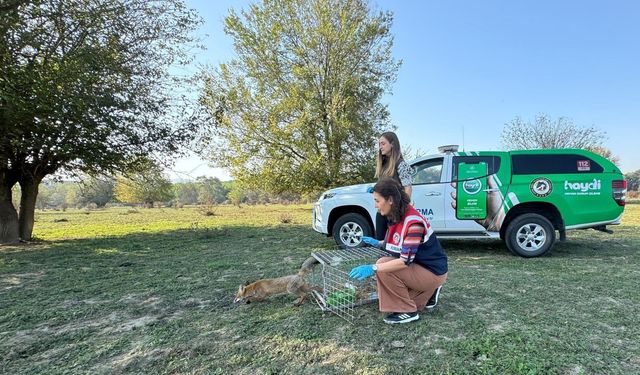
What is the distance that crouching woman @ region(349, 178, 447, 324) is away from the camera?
2.82 m

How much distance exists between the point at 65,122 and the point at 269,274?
17.4 ft

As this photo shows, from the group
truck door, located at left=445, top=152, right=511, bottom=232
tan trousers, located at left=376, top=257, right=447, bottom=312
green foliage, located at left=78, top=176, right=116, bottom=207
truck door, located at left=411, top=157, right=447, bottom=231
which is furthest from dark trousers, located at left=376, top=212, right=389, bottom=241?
green foliage, located at left=78, top=176, right=116, bottom=207

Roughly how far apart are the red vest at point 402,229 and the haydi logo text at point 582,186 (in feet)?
13.8

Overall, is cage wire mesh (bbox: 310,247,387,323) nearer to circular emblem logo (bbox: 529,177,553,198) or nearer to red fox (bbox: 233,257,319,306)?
red fox (bbox: 233,257,319,306)

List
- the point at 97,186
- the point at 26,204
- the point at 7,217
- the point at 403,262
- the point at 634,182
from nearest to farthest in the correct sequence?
the point at 403,262 < the point at 7,217 < the point at 26,204 < the point at 97,186 < the point at 634,182

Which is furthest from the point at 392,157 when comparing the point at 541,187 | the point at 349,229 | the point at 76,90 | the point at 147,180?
the point at 147,180

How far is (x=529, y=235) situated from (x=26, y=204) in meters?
11.6

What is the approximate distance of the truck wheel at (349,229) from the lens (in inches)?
251

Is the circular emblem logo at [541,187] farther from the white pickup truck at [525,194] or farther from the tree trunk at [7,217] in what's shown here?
the tree trunk at [7,217]

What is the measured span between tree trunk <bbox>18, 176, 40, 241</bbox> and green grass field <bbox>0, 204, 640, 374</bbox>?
4385 mm

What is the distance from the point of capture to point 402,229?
9.42 feet

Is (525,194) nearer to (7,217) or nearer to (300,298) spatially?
(300,298)

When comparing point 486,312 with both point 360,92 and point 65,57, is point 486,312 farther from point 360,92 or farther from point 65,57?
point 360,92

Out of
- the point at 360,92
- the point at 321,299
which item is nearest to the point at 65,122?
the point at 321,299
